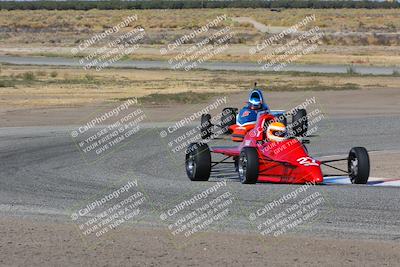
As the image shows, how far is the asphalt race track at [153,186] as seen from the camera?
1331cm

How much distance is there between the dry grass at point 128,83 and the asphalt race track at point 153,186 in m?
12.7

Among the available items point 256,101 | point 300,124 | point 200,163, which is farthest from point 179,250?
point 300,124

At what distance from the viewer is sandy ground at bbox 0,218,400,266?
1097cm

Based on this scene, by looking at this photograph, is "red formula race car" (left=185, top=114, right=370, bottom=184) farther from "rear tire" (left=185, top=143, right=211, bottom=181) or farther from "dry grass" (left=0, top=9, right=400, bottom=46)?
"dry grass" (left=0, top=9, right=400, bottom=46)

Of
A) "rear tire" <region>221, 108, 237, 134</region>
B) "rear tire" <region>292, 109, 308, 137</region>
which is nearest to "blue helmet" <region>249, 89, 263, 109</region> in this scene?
"rear tire" <region>221, 108, 237, 134</region>

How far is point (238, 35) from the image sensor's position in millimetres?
96250

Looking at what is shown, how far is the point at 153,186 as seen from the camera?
56.1ft

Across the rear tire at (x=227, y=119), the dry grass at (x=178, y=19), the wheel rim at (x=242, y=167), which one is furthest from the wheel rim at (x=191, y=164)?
the dry grass at (x=178, y=19)

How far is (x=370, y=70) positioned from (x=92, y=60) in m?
20.0

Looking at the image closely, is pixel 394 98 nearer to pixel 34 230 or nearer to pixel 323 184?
pixel 323 184

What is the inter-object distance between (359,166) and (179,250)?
6256mm

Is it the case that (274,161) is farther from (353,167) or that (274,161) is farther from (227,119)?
(227,119)

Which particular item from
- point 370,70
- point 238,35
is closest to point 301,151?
point 370,70

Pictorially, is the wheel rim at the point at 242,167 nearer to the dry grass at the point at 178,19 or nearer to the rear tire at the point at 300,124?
the rear tire at the point at 300,124
